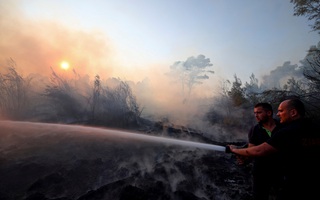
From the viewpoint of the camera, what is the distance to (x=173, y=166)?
6.09m

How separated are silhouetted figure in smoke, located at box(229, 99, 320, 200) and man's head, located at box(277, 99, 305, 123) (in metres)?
0.09

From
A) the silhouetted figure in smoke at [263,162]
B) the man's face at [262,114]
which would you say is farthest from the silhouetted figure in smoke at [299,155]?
the man's face at [262,114]

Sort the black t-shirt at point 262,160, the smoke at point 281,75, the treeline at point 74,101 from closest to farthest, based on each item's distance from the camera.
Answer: the black t-shirt at point 262,160 → the treeline at point 74,101 → the smoke at point 281,75

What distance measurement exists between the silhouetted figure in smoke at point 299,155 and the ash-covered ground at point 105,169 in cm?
299

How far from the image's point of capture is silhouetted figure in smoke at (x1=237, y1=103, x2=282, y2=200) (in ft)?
10.9

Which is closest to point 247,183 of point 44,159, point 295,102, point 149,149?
point 149,149

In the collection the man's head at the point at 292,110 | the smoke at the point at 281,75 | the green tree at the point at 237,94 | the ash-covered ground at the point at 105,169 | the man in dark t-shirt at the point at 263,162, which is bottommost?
the ash-covered ground at the point at 105,169

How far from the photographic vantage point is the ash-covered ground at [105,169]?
4.66 m

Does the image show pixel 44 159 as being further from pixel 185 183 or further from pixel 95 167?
pixel 185 183

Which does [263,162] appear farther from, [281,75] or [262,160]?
[281,75]

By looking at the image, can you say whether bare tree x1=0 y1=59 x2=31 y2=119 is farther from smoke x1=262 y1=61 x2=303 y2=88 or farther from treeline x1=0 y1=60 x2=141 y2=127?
smoke x1=262 y1=61 x2=303 y2=88

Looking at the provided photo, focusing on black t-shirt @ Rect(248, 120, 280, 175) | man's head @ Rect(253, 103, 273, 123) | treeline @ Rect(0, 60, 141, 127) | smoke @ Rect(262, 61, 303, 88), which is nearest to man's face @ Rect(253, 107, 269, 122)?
man's head @ Rect(253, 103, 273, 123)

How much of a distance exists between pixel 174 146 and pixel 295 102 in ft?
18.1

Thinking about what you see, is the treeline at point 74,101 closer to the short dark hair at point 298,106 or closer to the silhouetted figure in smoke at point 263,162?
the silhouetted figure in smoke at point 263,162
